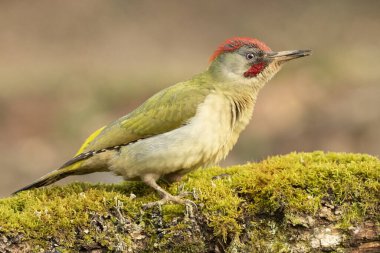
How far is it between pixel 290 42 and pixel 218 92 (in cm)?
1516

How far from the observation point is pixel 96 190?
6.00 metres

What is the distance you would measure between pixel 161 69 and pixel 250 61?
11929mm

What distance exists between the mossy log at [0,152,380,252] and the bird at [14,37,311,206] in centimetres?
51

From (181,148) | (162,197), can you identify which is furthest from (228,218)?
(181,148)

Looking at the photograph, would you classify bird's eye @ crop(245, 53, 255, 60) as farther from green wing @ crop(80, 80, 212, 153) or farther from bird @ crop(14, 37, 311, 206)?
green wing @ crop(80, 80, 212, 153)

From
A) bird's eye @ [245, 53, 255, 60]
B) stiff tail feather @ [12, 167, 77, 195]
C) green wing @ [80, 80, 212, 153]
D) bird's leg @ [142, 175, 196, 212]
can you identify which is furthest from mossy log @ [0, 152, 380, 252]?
bird's eye @ [245, 53, 255, 60]

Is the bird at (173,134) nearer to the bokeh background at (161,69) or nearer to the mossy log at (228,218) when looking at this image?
the mossy log at (228,218)

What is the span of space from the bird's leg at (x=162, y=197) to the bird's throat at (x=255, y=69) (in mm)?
1526

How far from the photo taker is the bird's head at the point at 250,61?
282 inches

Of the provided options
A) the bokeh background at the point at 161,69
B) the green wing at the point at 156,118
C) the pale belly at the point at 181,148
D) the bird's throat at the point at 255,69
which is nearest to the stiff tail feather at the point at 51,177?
the green wing at the point at 156,118

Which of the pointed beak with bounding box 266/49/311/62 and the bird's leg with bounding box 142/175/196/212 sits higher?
the pointed beak with bounding box 266/49/311/62

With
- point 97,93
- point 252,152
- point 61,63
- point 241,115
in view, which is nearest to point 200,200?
point 241,115

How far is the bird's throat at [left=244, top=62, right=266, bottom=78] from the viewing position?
7164 millimetres

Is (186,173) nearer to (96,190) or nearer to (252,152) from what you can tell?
(96,190)
